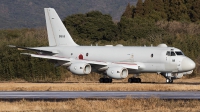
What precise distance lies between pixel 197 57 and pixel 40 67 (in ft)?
49.2

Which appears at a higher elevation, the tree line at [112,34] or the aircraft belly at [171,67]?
the tree line at [112,34]

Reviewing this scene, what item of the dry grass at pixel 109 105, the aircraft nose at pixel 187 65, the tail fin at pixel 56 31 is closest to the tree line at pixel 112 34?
the tail fin at pixel 56 31

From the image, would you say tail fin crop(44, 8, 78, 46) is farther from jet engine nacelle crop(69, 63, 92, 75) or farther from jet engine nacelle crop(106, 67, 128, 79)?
jet engine nacelle crop(106, 67, 128, 79)

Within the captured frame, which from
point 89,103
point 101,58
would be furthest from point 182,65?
point 89,103

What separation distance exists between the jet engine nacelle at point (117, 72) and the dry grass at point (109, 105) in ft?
66.7

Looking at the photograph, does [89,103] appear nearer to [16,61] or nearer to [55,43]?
[55,43]

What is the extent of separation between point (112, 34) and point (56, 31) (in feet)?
135

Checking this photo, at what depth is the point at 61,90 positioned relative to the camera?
4116 cm

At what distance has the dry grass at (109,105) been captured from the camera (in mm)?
27564

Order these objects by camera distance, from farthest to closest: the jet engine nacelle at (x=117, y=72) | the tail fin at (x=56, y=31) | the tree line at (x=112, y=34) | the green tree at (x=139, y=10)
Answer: the green tree at (x=139, y=10)
the tree line at (x=112, y=34)
the tail fin at (x=56, y=31)
the jet engine nacelle at (x=117, y=72)

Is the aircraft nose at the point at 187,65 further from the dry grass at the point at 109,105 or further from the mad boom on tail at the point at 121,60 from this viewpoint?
the dry grass at the point at 109,105

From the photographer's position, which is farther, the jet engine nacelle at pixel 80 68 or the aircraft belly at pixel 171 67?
the jet engine nacelle at pixel 80 68

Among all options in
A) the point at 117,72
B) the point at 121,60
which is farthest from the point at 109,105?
the point at 121,60

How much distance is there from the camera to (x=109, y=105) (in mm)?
28844
